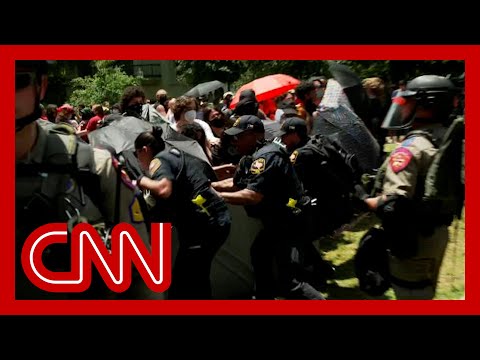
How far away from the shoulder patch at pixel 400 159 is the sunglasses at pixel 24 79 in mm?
2064

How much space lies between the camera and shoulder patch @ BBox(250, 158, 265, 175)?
3723 mm

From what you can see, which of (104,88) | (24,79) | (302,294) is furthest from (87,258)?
(104,88)

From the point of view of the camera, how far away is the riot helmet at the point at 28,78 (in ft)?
6.23

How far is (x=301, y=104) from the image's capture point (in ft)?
19.5

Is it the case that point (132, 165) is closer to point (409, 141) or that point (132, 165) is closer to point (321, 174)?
point (321, 174)

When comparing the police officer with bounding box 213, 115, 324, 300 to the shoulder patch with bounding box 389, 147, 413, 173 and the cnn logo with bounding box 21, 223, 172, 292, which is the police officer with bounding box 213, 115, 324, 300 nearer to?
the shoulder patch with bounding box 389, 147, 413, 173

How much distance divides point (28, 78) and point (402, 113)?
2.30 meters

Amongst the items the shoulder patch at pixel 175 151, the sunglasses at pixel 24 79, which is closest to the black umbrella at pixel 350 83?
the shoulder patch at pixel 175 151

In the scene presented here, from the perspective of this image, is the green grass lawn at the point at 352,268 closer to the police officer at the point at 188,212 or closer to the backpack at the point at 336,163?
the backpack at the point at 336,163

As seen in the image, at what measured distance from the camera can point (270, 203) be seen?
12.7 feet

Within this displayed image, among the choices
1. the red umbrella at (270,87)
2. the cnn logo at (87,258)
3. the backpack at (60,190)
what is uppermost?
the red umbrella at (270,87)

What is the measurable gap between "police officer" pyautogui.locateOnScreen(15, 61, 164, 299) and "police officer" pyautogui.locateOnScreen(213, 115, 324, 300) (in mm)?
1730

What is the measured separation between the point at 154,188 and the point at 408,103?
5.85 feet
